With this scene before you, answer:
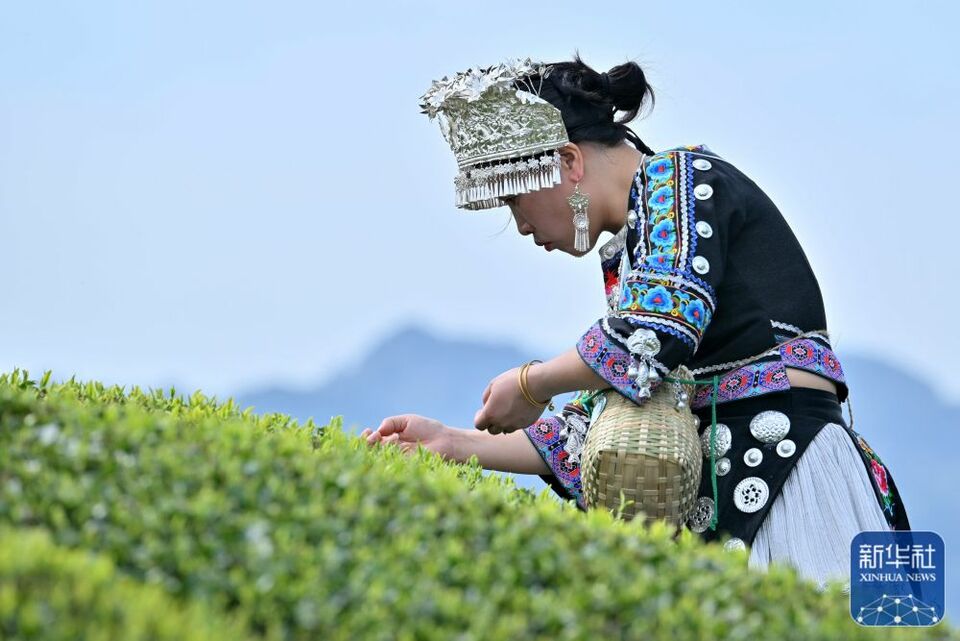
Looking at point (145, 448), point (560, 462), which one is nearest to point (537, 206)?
point (560, 462)

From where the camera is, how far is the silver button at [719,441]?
406 cm

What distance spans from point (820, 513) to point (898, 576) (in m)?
0.53

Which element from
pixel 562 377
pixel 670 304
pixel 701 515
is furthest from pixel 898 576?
pixel 562 377

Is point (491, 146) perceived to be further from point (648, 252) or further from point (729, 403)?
point (729, 403)

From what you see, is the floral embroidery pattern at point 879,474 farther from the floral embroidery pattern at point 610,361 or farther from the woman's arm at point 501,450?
the woman's arm at point 501,450

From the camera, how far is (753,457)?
3.99 metres

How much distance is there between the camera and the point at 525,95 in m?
4.38

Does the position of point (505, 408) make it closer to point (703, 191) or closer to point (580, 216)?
point (580, 216)

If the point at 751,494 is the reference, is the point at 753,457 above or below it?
above

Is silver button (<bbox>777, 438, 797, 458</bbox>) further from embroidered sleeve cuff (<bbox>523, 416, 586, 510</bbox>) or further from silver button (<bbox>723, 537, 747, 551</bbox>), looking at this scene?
embroidered sleeve cuff (<bbox>523, 416, 586, 510</bbox>)

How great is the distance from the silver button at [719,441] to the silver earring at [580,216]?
0.75m

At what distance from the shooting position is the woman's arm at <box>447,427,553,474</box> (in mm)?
4613

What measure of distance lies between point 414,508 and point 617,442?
1138 millimetres

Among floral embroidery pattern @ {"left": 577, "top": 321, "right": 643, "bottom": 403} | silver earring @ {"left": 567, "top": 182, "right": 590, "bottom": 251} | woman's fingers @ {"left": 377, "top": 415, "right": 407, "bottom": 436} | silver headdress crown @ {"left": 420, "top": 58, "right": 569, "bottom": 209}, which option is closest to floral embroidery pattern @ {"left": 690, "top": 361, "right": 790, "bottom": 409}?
floral embroidery pattern @ {"left": 577, "top": 321, "right": 643, "bottom": 403}
